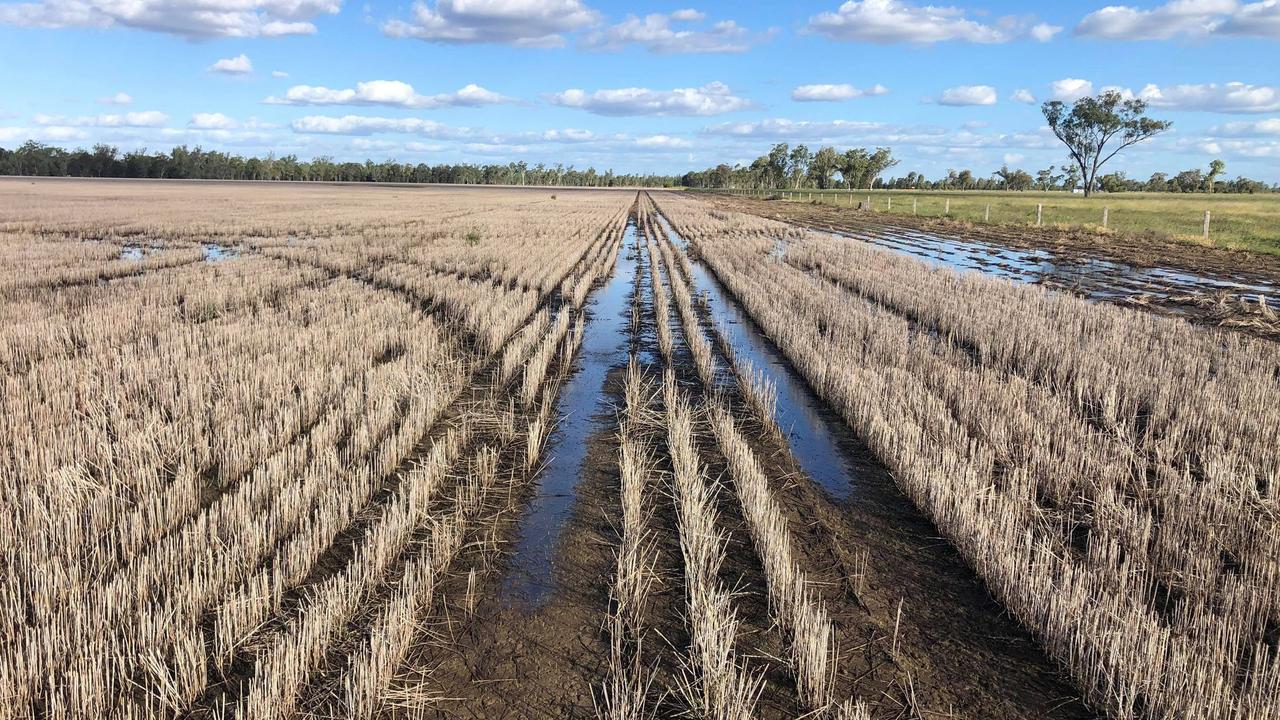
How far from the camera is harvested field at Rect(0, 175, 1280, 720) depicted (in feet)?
10.8

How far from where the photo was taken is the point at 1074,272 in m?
20.2

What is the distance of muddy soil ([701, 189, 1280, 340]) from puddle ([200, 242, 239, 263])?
2005 cm

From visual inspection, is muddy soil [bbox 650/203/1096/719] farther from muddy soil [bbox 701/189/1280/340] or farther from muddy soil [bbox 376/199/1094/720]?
muddy soil [bbox 701/189/1280/340]

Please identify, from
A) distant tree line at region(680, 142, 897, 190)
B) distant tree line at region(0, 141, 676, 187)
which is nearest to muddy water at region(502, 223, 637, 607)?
distant tree line at region(680, 142, 897, 190)

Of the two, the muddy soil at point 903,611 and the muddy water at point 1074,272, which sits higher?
the muddy water at point 1074,272

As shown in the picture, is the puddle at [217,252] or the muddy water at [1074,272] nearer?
the muddy water at [1074,272]

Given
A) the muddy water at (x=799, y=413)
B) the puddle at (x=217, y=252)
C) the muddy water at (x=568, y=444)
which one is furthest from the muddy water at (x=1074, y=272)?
the puddle at (x=217, y=252)

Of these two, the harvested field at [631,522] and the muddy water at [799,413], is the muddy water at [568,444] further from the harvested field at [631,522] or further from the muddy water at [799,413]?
the muddy water at [799,413]

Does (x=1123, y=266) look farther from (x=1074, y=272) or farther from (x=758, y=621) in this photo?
(x=758, y=621)

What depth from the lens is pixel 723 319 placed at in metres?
13.1

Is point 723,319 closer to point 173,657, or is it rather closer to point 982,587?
point 982,587

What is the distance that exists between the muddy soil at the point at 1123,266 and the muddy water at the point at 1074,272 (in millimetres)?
21

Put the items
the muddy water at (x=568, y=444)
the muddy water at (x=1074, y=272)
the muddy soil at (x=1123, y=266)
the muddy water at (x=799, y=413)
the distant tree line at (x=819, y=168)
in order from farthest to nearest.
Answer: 1. the distant tree line at (x=819, y=168)
2. the muddy water at (x=1074, y=272)
3. the muddy soil at (x=1123, y=266)
4. the muddy water at (x=799, y=413)
5. the muddy water at (x=568, y=444)

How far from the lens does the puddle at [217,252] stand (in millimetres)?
19159
